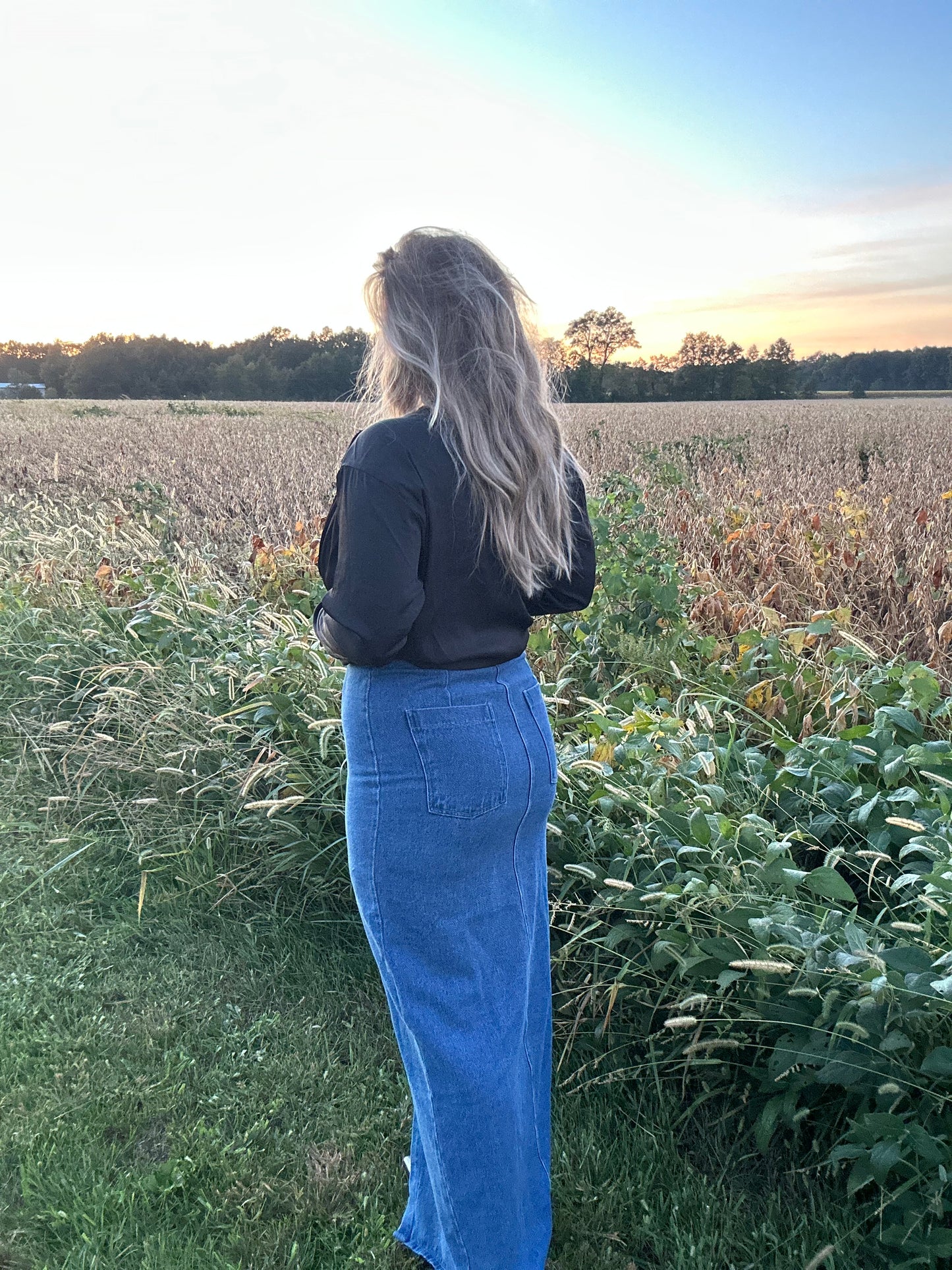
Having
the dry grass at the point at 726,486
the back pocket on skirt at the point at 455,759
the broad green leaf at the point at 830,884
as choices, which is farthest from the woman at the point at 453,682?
the broad green leaf at the point at 830,884

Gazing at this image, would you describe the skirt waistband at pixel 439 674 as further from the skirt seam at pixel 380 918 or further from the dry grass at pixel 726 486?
the dry grass at pixel 726 486

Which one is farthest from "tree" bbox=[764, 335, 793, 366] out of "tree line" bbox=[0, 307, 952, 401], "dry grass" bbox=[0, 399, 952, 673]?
"dry grass" bbox=[0, 399, 952, 673]

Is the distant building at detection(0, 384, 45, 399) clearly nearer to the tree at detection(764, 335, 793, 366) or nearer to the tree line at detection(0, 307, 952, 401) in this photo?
the tree line at detection(0, 307, 952, 401)

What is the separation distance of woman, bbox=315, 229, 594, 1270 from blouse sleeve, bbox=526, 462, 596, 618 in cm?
9

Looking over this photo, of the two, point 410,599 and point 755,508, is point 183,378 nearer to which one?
point 755,508

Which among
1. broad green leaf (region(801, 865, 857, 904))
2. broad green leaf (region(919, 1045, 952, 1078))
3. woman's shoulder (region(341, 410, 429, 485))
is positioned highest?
woman's shoulder (region(341, 410, 429, 485))

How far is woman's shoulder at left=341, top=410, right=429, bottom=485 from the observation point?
5.51ft

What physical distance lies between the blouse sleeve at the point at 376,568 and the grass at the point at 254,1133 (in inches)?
63.1

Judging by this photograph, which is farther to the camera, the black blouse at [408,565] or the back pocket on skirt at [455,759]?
the back pocket on skirt at [455,759]

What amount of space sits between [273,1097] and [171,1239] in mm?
508

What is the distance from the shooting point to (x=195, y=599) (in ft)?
17.9

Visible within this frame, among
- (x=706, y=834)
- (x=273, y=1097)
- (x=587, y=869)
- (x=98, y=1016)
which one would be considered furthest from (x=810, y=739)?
(x=98, y=1016)

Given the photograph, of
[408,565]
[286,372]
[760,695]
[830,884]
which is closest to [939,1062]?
[830,884]

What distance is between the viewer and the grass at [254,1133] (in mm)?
2262
